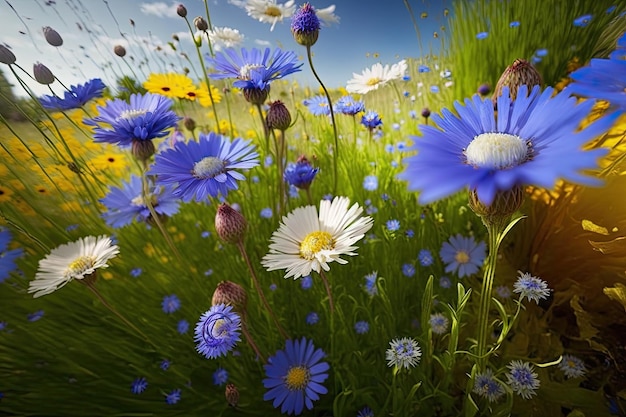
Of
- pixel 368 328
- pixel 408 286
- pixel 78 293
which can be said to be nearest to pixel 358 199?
pixel 408 286

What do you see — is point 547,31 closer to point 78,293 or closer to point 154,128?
point 154,128

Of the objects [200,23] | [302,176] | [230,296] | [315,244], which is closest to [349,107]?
[302,176]

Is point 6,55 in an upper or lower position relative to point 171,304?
upper

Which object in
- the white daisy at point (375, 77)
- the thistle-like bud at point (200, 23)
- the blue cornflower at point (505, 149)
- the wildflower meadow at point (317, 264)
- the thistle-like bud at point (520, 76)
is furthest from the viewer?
the white daisy at point (375, 77)

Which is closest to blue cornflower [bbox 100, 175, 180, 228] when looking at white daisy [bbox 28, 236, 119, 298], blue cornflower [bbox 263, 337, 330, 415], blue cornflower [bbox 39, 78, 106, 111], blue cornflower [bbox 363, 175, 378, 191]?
white daisy [bbox 28, 236, 119, 298]

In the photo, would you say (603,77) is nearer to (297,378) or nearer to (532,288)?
(532,288)

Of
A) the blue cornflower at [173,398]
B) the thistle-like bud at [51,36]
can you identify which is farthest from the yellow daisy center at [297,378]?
the thistle-like bud at [51,36]

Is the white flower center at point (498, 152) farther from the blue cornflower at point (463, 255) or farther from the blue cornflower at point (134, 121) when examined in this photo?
the blue cornflower at point (463, 255)
